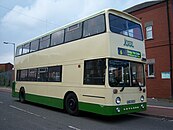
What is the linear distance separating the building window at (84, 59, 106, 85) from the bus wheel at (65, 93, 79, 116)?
1.22 metres

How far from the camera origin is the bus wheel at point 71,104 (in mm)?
10617

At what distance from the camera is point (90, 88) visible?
9.66 meters

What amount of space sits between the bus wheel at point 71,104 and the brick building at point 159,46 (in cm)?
975

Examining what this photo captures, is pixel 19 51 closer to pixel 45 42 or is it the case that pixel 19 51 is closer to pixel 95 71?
pixel 45 42

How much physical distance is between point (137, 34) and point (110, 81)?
3099 millimetres

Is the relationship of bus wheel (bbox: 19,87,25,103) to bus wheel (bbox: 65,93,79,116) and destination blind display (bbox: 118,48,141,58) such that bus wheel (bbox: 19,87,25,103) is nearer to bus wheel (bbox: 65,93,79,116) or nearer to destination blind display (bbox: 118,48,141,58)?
bus wheel (bbox: 65,93,79,116)

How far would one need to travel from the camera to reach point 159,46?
18875 millimetres

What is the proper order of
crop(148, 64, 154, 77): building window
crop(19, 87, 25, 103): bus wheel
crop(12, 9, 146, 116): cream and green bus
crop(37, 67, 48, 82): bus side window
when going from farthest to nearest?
1. crop(148, 64, 154, 77): building window
2. crop(19, 87, 25, 103): bus wheel
3. crop(37, 67, 48, 82): bus side window
4. crop(12, 9, 146, 116): cream and green bus

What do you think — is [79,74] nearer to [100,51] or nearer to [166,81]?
[100,51]

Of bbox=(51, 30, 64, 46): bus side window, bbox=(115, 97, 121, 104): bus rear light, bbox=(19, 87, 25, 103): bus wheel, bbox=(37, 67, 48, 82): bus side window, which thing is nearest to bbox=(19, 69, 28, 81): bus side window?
bbox=(19, 87, 25, 103): bus wheel

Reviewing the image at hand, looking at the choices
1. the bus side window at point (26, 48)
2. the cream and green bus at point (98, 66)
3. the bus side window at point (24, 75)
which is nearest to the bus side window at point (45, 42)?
the cream and green bus at point (98, 66)

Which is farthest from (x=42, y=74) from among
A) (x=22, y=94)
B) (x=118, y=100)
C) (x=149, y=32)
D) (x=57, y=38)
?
(x=149, y=32)

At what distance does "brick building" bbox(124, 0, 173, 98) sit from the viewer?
18.1 m

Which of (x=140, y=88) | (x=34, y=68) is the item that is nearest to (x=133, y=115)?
(x=140, y=88)
